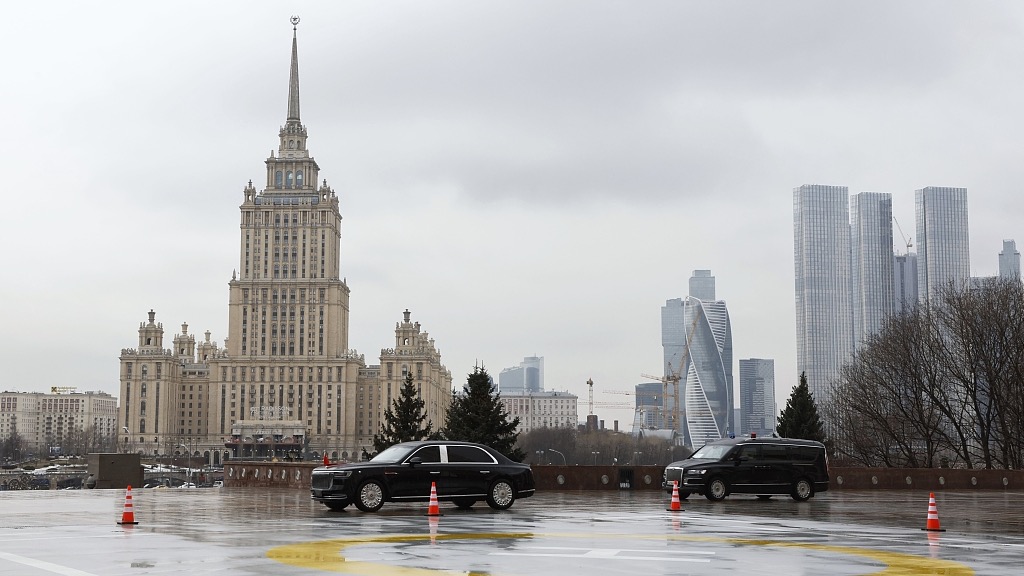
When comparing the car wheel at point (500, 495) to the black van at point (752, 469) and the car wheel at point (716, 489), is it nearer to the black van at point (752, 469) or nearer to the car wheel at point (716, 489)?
the black van at point (752, 469)

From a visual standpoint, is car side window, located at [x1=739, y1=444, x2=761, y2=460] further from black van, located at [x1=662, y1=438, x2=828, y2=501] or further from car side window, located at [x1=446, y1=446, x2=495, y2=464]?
car side window, located at [x1=446, y1=446, x2=495, y2=464]

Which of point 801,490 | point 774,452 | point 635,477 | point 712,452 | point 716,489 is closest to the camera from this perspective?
point 716,489

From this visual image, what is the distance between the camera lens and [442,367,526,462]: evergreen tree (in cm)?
5269

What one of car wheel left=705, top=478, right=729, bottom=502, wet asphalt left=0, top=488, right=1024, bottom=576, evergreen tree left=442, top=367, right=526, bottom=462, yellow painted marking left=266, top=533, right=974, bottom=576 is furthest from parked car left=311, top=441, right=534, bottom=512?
evergreen tree left=442, top=367, right=526, bottom=462

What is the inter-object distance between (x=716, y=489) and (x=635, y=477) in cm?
908

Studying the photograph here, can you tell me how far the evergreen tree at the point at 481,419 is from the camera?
5269 cm

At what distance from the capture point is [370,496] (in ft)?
87.9

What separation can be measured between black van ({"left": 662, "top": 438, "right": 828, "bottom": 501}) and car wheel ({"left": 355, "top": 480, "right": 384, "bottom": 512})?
997 centimetres

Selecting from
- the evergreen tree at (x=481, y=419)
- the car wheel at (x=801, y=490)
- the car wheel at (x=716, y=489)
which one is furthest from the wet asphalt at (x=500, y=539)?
the evergreen tree at (x=481, y=419)

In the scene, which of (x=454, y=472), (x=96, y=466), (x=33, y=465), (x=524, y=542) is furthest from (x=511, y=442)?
(x=33, y=465)

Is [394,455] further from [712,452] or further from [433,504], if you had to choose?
[712,452]

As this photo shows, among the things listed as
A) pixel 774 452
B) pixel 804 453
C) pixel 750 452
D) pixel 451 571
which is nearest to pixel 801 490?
pixel 804 453

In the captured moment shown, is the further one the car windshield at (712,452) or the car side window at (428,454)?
the car windshield at (712,452)

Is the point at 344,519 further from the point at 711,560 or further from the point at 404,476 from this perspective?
the point at 711,560
